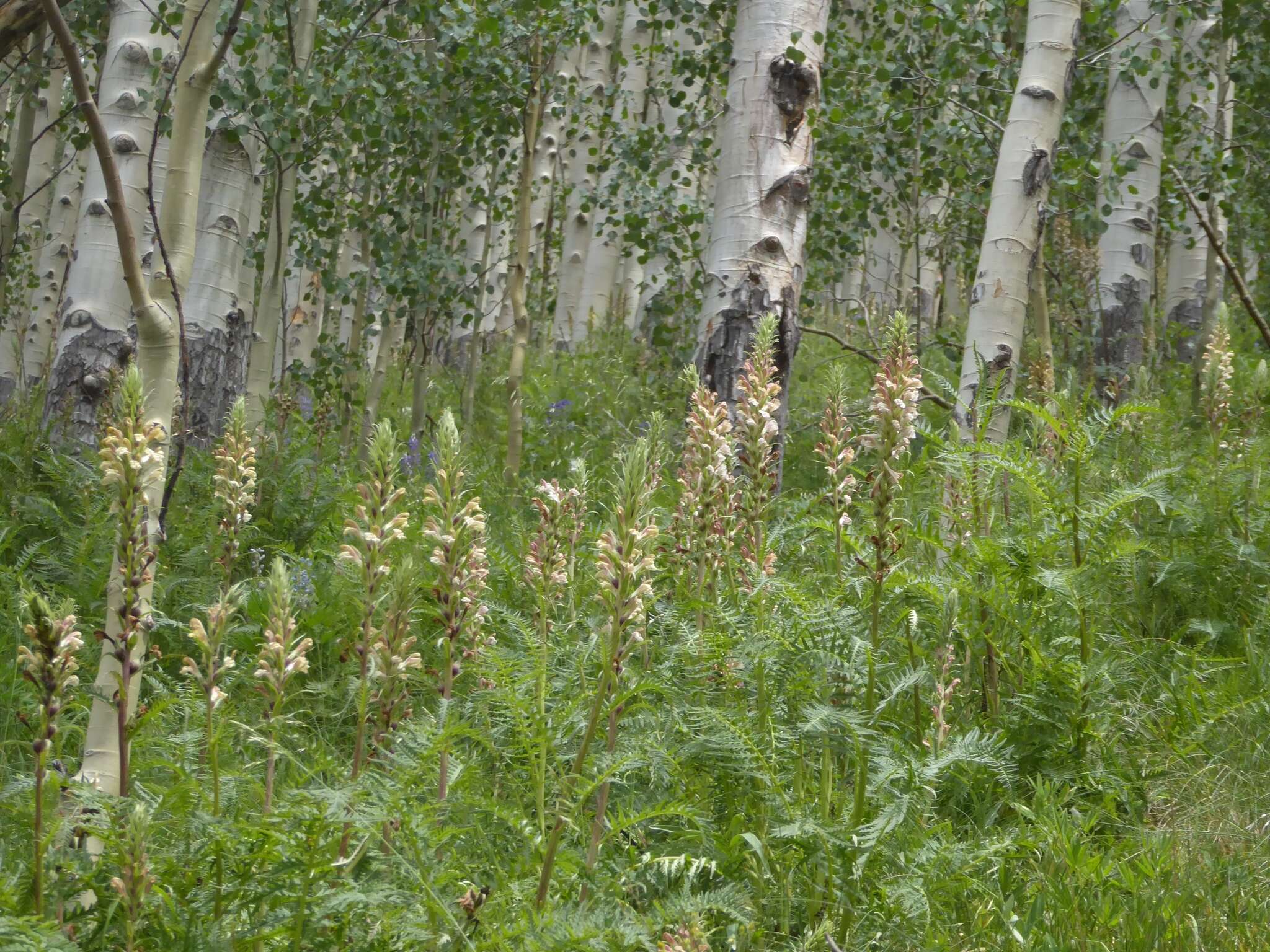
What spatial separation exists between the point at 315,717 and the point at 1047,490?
2.33 meters

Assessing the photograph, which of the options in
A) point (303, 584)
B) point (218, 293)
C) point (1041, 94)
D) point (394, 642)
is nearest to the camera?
point (394, 642)

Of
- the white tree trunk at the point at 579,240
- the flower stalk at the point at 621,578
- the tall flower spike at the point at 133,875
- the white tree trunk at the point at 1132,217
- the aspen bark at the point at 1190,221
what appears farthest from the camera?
the white tree trunk at the point at 579,240

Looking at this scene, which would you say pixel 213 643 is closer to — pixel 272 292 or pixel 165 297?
pixel 165 297

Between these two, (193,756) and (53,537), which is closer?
(193,756)

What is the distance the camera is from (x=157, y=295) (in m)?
2.12

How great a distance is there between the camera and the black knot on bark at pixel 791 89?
4566 mm

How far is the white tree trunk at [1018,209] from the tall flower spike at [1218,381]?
762mm

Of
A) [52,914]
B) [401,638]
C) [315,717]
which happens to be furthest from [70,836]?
[315,717]

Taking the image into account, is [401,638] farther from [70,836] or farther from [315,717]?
[315,717]

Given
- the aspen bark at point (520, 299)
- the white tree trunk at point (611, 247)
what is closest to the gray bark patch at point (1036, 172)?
the aspen bark at point (520, 299)

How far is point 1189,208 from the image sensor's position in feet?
31.2

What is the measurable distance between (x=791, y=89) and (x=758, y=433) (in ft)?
7.61

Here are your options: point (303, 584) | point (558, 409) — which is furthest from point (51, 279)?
point (303, 584)

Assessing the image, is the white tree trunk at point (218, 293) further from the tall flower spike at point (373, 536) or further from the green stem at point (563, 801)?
the green stem at point (563, 801)
